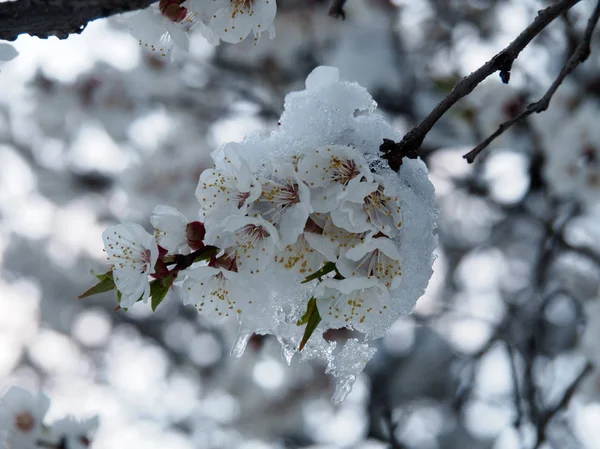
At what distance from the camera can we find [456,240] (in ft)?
16.1

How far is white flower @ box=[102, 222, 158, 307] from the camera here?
97 cm

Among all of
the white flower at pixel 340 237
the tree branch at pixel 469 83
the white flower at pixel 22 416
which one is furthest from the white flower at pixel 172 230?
the white flower at pixel 22 416

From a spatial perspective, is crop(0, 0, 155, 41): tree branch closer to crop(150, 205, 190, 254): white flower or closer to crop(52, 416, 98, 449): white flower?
crop(150, 205, 190, 254): white flower

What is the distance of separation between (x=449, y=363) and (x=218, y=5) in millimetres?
4711

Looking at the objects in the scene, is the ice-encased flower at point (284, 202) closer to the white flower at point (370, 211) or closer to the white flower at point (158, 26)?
the white flower at point (370, 211)

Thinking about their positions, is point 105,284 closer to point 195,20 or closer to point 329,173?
point 329,173

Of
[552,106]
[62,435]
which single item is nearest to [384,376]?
[552,106]

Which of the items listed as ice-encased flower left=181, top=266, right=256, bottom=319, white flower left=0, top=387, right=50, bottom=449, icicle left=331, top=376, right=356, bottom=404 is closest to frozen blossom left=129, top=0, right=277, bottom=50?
ice-encased flower left=181, top=266, right=256, bottom=319

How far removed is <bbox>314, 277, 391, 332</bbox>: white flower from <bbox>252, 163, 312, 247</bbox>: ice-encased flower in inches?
3.5

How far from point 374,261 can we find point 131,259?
1.21 feet

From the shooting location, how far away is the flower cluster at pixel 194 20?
1.14 metres

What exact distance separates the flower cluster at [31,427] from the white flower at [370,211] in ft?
4.22

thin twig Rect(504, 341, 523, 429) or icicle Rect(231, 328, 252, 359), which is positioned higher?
icicle Rect(231, 328, 252, 359)

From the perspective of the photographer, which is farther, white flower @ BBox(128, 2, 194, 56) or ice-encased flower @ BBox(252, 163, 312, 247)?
white flower @ BBox(128, 2, 194, 56)
